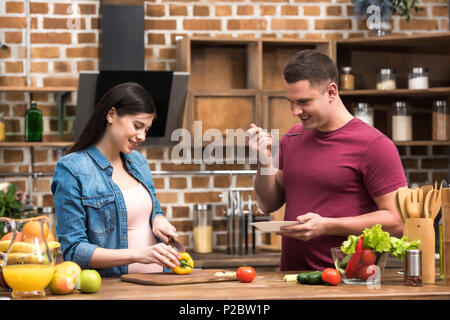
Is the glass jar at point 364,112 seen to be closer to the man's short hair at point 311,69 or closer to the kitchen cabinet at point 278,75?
the kitchen cabinet at point 278,75

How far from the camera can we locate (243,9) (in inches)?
178

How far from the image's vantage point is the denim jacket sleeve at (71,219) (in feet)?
7.25

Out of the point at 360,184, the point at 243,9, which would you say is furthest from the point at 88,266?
the point at 243,9

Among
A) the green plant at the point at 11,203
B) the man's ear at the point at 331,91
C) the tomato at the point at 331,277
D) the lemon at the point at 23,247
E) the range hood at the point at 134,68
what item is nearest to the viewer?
the lemon at the point at 23,247

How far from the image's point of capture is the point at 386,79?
4.30 m

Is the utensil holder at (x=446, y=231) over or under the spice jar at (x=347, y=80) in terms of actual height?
under

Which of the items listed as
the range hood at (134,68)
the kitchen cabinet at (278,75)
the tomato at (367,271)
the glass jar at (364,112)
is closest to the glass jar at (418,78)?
the kitchen cabinet at (278,75)

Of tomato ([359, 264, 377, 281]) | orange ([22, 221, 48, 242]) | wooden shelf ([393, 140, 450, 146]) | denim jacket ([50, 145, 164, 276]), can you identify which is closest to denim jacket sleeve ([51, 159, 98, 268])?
denim jacket ([50, 145, 164, 276])

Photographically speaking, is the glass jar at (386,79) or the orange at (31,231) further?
the glass jar at (386,79)

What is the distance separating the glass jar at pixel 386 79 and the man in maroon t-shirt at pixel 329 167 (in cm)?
180

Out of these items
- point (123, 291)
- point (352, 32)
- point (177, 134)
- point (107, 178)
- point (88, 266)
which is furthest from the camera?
point (352, 32)

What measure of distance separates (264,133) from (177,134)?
6.06 feet

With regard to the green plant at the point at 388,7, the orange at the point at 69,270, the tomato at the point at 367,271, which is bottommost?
the tomato at the point at 367,271
